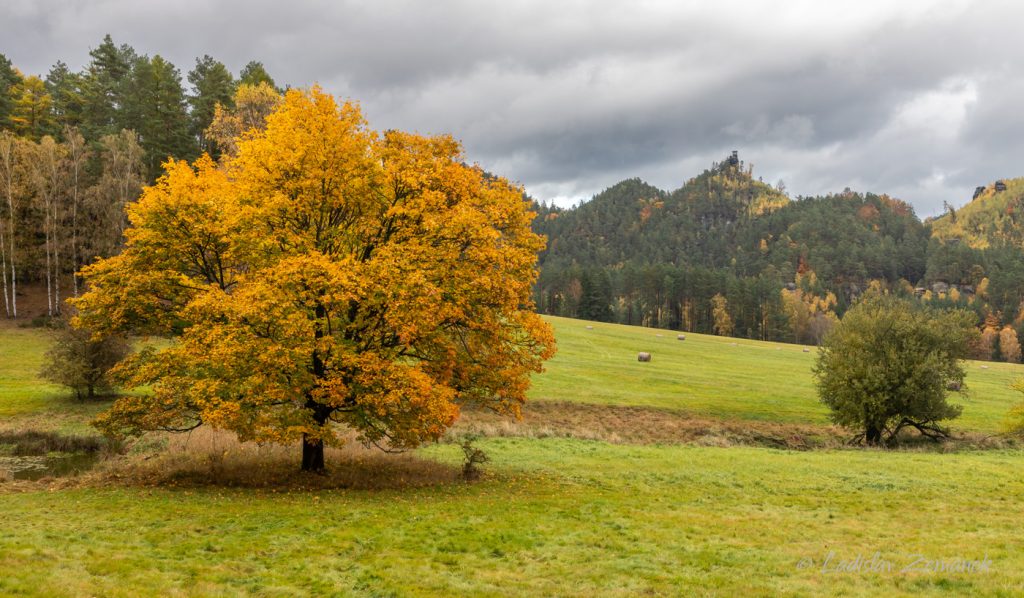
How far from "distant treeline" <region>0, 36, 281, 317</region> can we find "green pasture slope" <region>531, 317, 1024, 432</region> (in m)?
37.7

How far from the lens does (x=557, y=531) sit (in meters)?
17.0

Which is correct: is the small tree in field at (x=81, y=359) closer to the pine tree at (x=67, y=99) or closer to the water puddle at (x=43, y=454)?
the water puddle at (x=43, y=454)

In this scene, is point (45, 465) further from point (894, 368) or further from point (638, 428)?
point (894, 368)

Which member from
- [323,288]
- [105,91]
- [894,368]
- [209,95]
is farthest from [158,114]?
[894,368]

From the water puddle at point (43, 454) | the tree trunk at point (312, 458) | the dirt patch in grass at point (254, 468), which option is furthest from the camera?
the water puddle at point (43, 454)

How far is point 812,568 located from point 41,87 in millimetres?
104620

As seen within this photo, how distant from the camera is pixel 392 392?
18.2 m

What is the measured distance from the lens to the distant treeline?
57656 millimetres

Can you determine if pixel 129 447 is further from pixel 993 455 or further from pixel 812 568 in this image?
pixel 993 455

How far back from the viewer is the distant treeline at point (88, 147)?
189 feet

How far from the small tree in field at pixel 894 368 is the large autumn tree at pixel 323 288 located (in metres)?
26.7

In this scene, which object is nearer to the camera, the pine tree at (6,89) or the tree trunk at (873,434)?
the tree trunk at (873,434)

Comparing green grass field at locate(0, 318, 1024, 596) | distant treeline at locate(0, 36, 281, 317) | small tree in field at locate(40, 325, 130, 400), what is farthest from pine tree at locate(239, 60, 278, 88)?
green grass field at locate(0, 318, 1024, 596)

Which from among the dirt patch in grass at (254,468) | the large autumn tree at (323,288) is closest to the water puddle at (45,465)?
the dirt patch in grass at (254,468)
